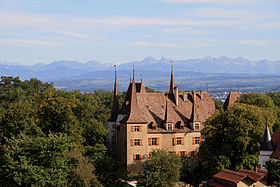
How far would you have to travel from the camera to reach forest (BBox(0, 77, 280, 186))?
4841cm

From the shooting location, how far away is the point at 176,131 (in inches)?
2657

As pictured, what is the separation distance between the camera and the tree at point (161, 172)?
5369 cm

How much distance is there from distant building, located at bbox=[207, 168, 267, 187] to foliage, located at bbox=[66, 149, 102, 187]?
1392 cm

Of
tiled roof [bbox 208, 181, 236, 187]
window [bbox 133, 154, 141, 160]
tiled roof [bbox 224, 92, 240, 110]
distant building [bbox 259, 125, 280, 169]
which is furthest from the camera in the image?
tiled roof [bbox 224, 92, 240, 110]

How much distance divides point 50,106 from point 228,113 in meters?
24.9

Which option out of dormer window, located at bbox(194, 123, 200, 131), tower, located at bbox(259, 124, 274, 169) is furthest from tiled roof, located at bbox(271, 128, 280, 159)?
dormer window, located at bbox(194, 123, 200, 131)

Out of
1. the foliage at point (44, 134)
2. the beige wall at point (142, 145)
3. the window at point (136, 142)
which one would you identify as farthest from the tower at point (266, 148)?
the foliage at point (44, 134)

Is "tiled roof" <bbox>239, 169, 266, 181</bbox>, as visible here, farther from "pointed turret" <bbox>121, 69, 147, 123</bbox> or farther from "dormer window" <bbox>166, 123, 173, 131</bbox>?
"pointed turret" <bbox>121, 69, 147, 123</bbox>

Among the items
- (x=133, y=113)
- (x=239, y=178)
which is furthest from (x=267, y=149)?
(x=133, y=113)

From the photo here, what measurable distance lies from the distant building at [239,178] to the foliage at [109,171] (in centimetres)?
1152

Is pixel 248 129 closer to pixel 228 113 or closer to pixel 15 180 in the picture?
pixel 228 113

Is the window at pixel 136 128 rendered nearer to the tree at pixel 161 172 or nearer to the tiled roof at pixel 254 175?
the tree at pixel 161 172

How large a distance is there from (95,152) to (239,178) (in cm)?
2294

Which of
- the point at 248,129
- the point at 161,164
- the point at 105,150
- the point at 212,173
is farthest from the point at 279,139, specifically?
the point at 105,150
